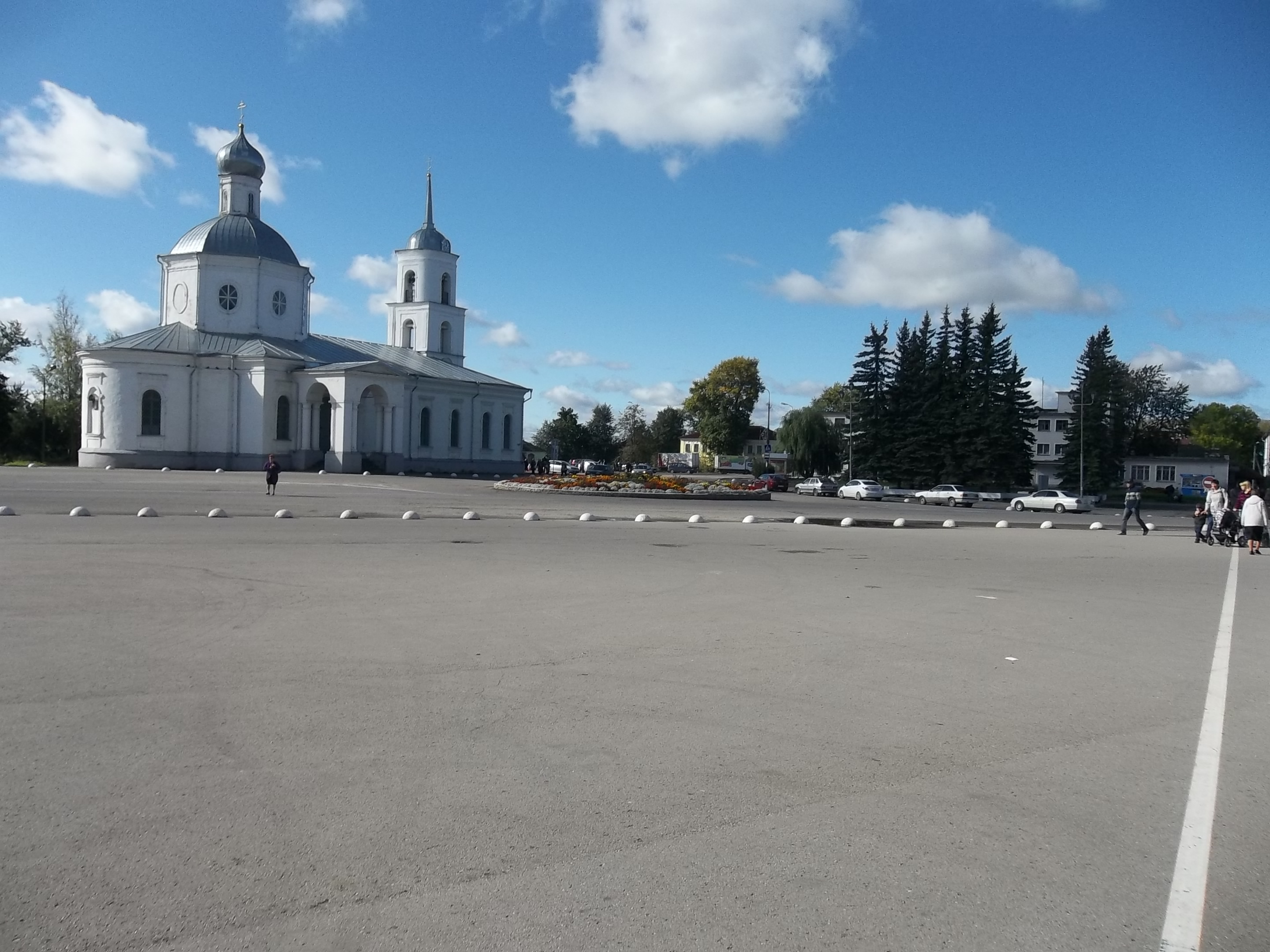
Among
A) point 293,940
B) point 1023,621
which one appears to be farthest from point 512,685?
point 1023,621

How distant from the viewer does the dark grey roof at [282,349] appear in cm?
6159

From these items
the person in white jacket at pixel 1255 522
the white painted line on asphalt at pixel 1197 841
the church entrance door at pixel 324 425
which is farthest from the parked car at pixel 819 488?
the white painted line on asphalt at pixel 1197 841

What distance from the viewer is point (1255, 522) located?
24297 millimetres

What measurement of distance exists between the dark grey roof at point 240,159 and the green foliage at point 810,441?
158ft

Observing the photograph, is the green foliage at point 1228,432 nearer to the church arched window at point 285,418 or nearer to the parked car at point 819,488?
the parked car at point 819,488

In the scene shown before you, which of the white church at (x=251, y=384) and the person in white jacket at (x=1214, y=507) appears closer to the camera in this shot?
the person in white jacket at (x=1214, y=507)

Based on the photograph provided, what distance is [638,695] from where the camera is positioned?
7.25m

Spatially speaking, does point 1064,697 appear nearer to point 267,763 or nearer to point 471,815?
point 471,815

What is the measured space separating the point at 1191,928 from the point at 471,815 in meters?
3.07

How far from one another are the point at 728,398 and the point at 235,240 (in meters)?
61.3

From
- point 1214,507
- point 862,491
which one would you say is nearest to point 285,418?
point 862,491

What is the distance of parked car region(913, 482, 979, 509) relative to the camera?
55.3 m

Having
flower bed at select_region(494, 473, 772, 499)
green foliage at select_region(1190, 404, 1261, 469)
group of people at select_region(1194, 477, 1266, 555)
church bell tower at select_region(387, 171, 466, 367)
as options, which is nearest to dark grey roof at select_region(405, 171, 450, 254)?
church bell tower at select_region(387, 171, 466, 367)

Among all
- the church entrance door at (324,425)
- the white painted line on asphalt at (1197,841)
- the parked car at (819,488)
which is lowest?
the white painted line on asphalt at (1197,841)
